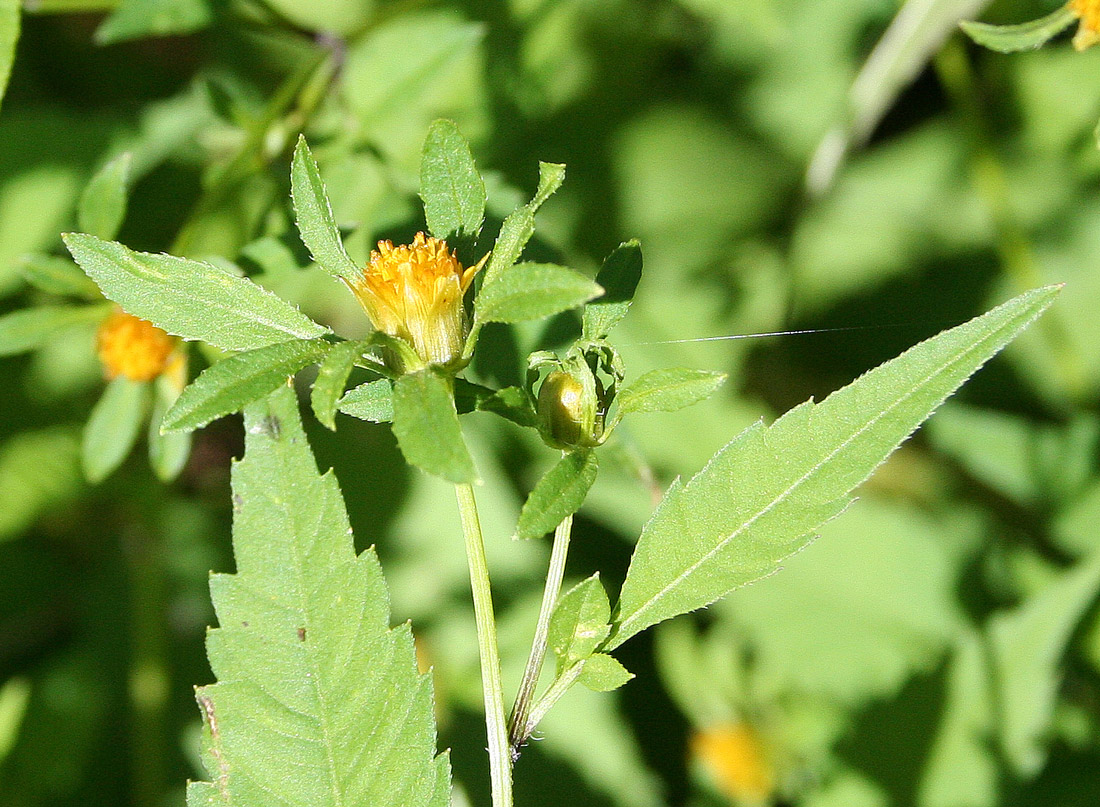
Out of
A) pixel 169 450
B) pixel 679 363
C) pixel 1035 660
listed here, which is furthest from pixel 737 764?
pixel 169 450

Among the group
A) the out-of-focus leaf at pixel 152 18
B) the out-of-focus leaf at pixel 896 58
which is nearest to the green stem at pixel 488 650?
the out-of-focus leaf at pixel 152 18

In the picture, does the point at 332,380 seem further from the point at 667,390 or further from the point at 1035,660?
the point at 1035,660

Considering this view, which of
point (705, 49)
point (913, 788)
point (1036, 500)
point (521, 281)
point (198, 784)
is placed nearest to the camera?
point (521, 281)

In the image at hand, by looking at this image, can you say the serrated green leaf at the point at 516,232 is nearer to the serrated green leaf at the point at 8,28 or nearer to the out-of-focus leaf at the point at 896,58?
the serrated green leaf at the point at 8,28

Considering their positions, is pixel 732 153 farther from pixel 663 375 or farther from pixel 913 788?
pixel 663 375

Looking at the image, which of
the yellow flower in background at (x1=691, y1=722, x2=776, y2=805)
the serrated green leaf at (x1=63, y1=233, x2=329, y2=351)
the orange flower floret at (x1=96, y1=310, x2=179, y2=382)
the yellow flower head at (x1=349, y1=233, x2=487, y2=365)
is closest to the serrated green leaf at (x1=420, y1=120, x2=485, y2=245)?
the yellow flower head at (x1=349, y1=233, x2=487, y2=365)

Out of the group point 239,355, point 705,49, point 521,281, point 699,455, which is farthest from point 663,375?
point 705,49
